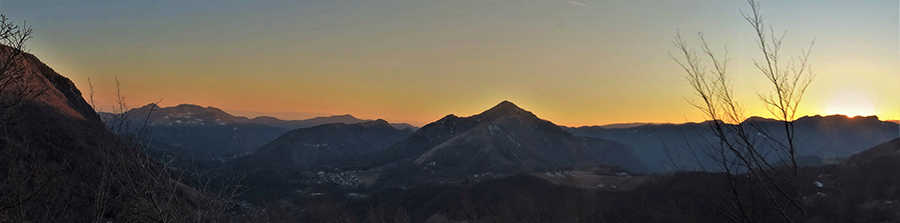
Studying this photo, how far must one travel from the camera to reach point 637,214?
65.4 metres

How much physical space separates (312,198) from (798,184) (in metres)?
133

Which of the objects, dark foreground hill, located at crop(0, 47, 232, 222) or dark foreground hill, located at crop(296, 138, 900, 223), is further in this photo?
dark foreground hill, located at crop(296, 138, 900, 223)

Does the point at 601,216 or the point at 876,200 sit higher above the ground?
the point at 876,200

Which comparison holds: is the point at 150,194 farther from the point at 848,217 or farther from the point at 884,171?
the point at 884,171

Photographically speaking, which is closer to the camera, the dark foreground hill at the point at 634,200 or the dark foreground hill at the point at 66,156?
the dark foreground hill at the point at 66,156

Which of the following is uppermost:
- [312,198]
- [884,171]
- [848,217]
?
[884,171]

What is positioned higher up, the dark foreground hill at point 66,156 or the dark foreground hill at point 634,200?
the dark foreground hill at point 66,156

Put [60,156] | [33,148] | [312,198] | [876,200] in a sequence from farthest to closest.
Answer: [312,198], [876,200], [60,156], [33,148]

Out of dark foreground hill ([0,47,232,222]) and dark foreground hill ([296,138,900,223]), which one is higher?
dark foreground hill ([0,47,232,222])

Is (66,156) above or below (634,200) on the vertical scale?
above

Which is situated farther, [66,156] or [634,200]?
[634,200]

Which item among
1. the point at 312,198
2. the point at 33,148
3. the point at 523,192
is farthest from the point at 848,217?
the point at 312,198

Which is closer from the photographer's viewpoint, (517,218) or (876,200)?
(876,200)

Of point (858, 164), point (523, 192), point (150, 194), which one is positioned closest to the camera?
point (150, 194)
